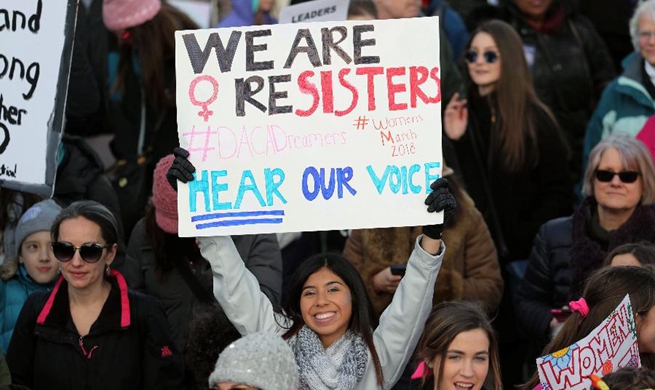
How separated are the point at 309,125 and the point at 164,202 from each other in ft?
4.44

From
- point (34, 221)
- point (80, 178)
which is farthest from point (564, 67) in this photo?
point (34, 221)

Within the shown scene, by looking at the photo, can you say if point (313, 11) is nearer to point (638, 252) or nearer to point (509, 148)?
point (509, 148)

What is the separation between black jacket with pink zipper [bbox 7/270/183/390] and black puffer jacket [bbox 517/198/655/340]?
1.95 m

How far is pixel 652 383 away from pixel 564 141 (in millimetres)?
3809

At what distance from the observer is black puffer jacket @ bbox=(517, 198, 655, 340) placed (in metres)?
7.22

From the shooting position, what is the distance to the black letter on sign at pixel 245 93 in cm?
604

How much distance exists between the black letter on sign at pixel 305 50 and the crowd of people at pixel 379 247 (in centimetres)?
60

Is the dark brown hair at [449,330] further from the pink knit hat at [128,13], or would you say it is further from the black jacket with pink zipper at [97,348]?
the pink knit hat at [128,13]

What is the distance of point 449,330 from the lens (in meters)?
6.16

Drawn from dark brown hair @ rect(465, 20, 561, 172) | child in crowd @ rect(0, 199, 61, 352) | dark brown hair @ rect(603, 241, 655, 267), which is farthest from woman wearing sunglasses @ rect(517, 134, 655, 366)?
child in crowd @ rect(0, 199, 61, 352)

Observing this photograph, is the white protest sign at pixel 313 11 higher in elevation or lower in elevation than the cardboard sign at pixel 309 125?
higher

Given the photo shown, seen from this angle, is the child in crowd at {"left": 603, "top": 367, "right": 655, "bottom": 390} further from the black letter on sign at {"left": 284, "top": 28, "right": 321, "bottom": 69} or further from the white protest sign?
the white protest sign

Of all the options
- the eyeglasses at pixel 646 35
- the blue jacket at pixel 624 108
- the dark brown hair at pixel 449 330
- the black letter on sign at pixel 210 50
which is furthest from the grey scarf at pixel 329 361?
the eyeglasses at pixel 646 35

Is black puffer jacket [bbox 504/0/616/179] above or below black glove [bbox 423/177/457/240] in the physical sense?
above
